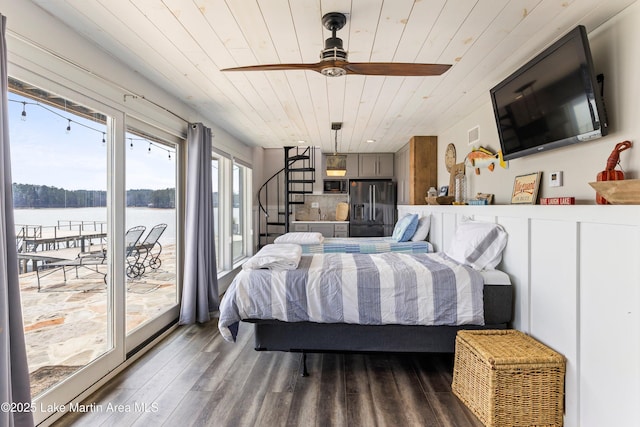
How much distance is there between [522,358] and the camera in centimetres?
182

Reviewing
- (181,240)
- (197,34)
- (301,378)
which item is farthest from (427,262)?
(181,240)

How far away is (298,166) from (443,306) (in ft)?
17.5

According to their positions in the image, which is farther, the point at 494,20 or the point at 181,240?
the point at 181,240

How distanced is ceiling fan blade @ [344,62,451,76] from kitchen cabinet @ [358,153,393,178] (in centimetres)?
507

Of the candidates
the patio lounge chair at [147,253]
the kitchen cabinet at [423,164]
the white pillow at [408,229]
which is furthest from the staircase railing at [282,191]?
the patio lounge chair at [147,253]

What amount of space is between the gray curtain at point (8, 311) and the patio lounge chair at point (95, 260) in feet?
1.55

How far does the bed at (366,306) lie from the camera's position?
7.66 ft

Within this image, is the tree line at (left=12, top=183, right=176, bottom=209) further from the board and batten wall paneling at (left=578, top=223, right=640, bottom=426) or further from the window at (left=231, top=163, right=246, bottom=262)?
the board and batten wall paneling at (left=578, top=223, right=640, bottom=426)

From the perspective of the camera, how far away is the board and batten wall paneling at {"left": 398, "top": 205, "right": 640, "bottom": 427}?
1432 millimetres

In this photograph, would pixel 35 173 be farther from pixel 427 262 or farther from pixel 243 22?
pixel 427 262

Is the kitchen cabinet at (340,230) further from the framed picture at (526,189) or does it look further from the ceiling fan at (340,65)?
the ceiling fan at (340,65)

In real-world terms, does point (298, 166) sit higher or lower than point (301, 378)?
higher

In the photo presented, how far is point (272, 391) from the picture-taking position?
7.40ft

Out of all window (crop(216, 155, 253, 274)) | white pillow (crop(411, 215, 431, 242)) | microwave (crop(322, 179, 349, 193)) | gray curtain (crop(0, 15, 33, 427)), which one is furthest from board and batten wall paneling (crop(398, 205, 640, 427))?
microwave (crop(322, 179, 349, 193))
